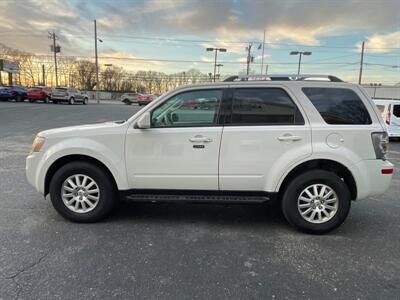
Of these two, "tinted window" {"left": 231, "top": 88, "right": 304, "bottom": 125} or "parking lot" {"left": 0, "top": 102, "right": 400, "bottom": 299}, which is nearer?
"parking lot" {"left": 0, "top": 102, "right": 400, "bottom": 299}

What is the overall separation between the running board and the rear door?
0.09m

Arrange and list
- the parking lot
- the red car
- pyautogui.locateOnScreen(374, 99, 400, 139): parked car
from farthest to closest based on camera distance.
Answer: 1. the red car
2. pyautogui.locateOnScreen(374, 99, 400, 139): parked car
3. the parking lot

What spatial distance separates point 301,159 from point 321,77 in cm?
111

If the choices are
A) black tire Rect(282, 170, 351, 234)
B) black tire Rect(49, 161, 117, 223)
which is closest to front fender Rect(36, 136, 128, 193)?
black tire Rect(49, 161, 117, 223)

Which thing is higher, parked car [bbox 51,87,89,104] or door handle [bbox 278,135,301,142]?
parked car [bbox 51,87,89,104]

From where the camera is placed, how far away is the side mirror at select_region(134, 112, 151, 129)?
3451 mm

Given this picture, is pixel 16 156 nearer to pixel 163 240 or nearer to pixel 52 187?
pixel 52 187

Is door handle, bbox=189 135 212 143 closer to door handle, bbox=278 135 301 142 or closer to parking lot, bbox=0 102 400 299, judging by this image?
door handle, bbox=278 135 301 142

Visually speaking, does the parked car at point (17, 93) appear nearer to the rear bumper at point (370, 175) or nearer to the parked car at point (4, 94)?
the parked car at point (4, 94)

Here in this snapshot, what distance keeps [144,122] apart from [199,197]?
1.15 metres

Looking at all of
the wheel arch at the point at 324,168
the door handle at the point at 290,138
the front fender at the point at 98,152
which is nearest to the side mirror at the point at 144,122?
the front fender at the point at 98,152

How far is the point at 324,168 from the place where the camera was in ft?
11.8

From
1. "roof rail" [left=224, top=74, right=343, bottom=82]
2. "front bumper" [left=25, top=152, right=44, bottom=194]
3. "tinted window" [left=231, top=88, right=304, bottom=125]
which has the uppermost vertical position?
"roof rail" [left=224, top=74, right=343, bottom=82]

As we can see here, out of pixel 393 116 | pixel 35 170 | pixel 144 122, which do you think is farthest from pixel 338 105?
pixel 393 116
